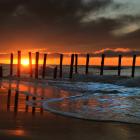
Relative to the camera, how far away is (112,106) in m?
10.5

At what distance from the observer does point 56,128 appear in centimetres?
681

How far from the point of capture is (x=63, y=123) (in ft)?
24.5

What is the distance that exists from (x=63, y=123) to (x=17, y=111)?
71.0 inches

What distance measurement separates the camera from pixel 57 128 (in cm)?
681

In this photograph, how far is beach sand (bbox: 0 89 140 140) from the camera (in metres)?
6.08

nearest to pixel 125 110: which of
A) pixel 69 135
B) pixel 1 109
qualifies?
pixel 1 109

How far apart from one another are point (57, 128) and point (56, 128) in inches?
0.7

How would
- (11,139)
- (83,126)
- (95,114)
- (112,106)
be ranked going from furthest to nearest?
(112,106) < (95,114) < (83,126) < (11,139)

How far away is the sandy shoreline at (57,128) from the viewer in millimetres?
6102

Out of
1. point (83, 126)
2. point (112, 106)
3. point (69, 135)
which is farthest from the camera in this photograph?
point (112, 106)

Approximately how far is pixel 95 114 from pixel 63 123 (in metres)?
1.55

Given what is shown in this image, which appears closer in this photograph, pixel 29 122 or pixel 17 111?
pixel 29 122

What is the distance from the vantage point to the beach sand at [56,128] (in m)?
6.08

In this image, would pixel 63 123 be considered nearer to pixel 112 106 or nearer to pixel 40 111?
pixel 40 111
